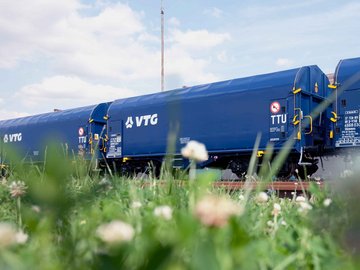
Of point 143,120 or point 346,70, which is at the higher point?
point 346,70

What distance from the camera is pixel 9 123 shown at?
2238 centimetres

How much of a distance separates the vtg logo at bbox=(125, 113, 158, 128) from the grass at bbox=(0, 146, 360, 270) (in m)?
12.4

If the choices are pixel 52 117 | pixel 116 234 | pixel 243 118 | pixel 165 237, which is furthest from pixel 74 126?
pixel 116 234

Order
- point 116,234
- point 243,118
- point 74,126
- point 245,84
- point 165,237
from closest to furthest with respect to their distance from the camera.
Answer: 1. point 116,234
2. point 165,237
3. point 243,118
4. point 245,84
5. point 74,126

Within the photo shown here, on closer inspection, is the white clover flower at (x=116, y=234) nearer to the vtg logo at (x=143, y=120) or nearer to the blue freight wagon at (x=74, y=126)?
the vtg logo at (x=143, y=120)

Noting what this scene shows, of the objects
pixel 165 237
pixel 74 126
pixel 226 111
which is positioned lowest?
pixel 165 237

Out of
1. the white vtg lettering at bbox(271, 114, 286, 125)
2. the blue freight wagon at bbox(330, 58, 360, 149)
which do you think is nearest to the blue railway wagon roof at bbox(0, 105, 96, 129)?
the white vtg lettering at bbox(271, 114, 286, 125)

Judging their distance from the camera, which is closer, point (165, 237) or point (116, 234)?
point (116, 234)

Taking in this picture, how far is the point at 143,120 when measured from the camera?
15.1 m

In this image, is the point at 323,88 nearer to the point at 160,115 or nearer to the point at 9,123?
the point at 160,115

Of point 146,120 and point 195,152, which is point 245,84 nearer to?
point 146,120

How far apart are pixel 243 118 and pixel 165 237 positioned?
11.6m

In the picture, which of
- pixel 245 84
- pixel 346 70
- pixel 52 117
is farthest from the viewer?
pixel 52 117

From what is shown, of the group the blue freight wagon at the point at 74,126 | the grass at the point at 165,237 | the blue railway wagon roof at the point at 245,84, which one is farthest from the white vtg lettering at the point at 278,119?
the grass at the point at 165,237
